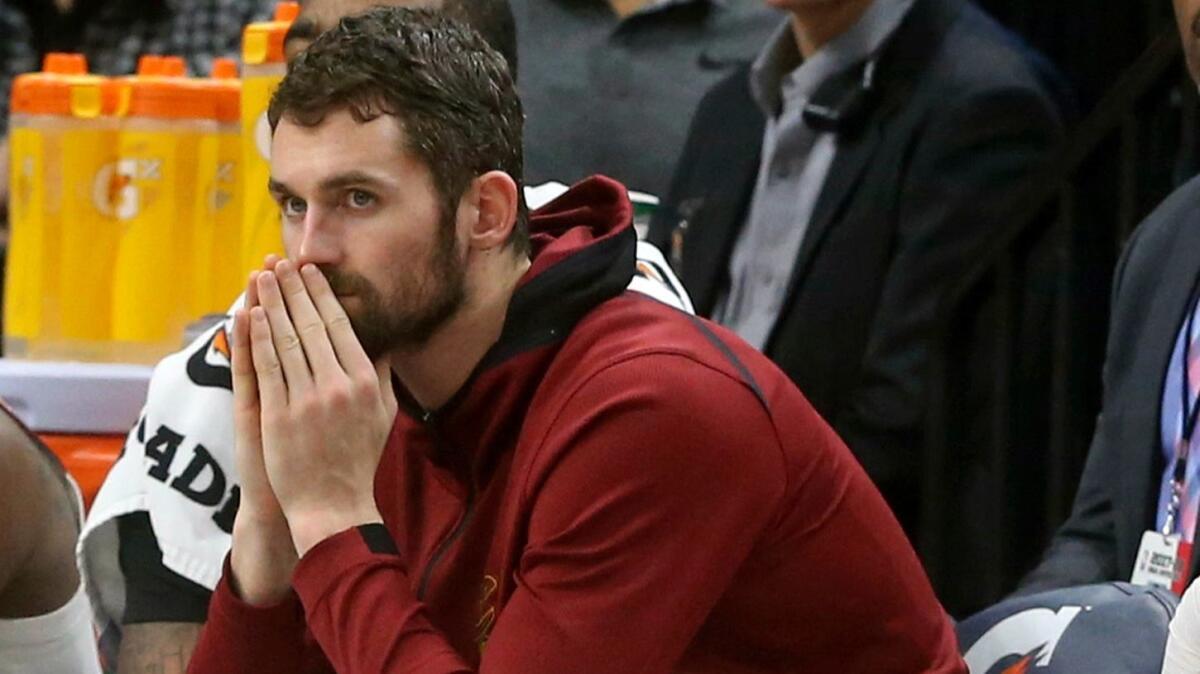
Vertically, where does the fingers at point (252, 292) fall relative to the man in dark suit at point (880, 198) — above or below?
Answer: above

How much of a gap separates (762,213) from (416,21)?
5.16 ft

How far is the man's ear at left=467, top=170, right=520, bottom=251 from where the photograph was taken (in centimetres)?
221

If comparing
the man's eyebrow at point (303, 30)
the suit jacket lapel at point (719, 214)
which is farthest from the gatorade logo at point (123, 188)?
the suit jacket lapel at point (719, 214)

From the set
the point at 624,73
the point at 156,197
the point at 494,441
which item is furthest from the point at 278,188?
the point at 624,73

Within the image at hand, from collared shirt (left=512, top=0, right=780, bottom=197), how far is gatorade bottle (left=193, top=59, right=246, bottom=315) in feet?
3.00

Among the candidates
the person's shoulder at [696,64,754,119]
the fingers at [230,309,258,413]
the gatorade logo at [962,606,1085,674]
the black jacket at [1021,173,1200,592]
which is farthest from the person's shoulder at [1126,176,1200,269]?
the fingers at [230,309,258,413]

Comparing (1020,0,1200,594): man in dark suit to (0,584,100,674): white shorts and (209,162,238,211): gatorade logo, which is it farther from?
(209,162,238,211): gatorade logo

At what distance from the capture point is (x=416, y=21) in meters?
2.24

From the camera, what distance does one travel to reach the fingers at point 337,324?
217cm

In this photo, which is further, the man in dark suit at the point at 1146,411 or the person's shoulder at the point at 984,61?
the person's shoulder at the point at 984,61

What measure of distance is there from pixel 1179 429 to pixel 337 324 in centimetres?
119

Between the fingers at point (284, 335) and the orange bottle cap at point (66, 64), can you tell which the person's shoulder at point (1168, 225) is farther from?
the orange bottle cap at point (66, 64)

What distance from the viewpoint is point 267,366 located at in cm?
219

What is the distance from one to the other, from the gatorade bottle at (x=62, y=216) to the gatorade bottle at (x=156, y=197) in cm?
4
